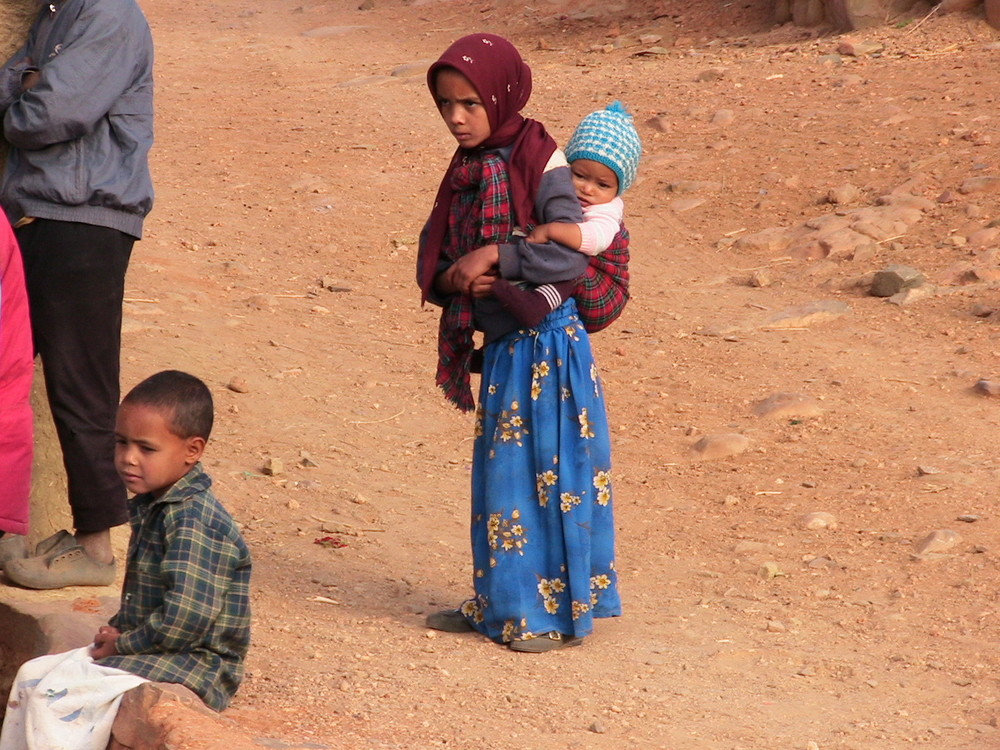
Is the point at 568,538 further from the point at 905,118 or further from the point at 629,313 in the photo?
the point at 905,118

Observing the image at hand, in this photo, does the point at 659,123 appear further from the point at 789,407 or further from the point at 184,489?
the point at 184,489

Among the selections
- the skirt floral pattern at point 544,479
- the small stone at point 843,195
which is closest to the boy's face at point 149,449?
the skirt floral pattern at point 544,479

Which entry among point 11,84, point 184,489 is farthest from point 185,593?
point 11,84

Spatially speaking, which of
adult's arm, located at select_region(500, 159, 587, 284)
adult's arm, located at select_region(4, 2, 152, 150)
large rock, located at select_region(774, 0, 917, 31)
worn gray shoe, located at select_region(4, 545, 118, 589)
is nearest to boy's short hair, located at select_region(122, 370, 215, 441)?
adult's arm, located at select_region(4, 2, 152, 150)

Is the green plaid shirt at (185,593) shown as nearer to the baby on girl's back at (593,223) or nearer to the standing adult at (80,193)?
the standing adult at (80,193)

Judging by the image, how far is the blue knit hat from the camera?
3.71 metres

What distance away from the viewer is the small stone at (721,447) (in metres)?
5.87

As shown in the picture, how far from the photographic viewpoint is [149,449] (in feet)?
9.52

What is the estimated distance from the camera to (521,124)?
3.77m

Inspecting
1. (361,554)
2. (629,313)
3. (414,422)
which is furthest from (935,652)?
(629,313)

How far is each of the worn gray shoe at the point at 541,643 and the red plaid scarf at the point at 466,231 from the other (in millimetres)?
714

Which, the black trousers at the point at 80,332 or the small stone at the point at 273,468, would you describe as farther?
the small stone at the point at 273,468

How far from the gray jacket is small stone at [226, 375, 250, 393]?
2692mm

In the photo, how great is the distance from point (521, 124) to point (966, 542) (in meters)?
2.38
